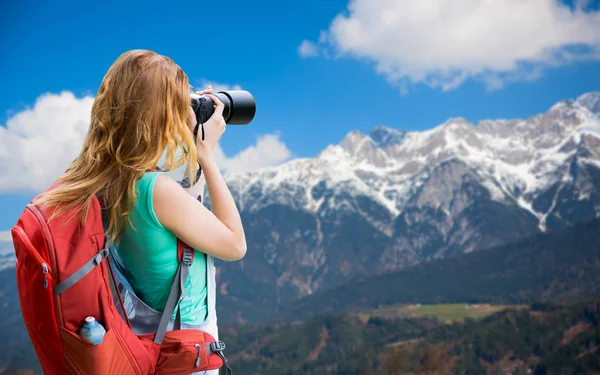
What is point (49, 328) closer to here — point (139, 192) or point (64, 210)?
point (64, 210)

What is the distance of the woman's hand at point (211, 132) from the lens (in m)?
2.85

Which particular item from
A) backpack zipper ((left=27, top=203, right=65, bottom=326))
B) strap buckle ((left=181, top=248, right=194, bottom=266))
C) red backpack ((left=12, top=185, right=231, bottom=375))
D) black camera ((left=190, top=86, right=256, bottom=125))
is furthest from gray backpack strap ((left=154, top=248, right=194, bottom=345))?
black camera ((left=190, top=86, right=256, bottom=125))

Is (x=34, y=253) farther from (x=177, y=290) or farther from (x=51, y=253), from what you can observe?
(x=177, y=290)

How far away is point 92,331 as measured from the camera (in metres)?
2.32

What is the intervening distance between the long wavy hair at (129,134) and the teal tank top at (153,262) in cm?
5

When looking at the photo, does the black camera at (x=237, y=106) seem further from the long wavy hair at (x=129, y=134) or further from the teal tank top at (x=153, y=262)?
the teal tank top at (x=153, y=262)

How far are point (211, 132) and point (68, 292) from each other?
108 cm

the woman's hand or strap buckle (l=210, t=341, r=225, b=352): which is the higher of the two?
the woman's hand

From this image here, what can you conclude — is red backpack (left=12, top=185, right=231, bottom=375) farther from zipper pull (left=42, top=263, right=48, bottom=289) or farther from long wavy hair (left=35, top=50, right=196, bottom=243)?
long wavy hair (left=35, top=50, right=196, bottom=243)

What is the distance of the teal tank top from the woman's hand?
0.33 meters

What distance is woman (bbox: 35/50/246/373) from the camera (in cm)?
253

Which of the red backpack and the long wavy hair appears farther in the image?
the long wavy hair

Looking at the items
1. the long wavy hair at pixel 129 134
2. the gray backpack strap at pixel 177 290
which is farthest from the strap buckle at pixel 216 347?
the long wavy hair at pixel 129 134

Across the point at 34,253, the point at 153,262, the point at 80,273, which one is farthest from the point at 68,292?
the point at 153,262
